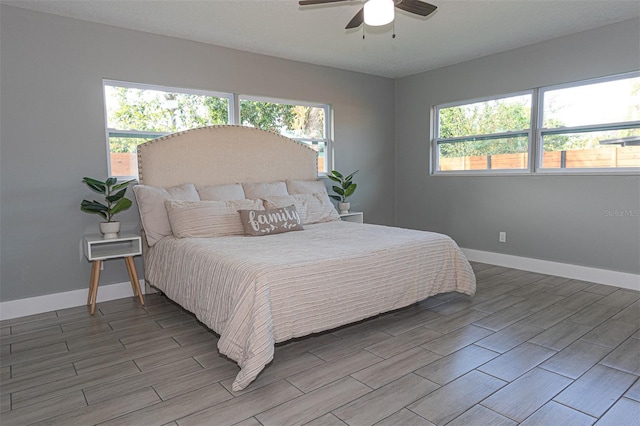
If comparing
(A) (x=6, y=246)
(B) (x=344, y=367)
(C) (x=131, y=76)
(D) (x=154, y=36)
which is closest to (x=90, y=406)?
(B) (x=344, y=367)

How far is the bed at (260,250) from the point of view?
222cm

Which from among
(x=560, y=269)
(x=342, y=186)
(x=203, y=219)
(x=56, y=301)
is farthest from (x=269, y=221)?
(x=560, y=269)

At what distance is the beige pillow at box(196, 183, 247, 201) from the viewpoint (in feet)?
12.4

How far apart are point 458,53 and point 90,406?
15.5 ft

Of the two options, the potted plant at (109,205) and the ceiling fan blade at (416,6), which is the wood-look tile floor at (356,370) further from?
the ceiling fan blade at (416,6)

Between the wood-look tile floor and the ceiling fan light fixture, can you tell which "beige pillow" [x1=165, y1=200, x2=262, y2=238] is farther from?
the ceiling fan light fixture

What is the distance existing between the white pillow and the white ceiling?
1473 mm

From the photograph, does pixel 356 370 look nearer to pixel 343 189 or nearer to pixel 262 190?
pixel 262 190

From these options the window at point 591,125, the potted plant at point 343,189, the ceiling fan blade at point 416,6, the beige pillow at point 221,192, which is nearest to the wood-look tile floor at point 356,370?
the beige pillow at point 221,192

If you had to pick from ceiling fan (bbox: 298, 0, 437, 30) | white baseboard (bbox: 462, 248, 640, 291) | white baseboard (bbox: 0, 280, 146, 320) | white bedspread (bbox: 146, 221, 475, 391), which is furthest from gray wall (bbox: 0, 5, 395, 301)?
white baseboard (bbox: 462, 248, 640, 291)

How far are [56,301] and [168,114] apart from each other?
203 centimetres

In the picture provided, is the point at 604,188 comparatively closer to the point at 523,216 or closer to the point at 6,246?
the point at 523,216

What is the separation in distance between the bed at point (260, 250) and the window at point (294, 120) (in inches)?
9.9

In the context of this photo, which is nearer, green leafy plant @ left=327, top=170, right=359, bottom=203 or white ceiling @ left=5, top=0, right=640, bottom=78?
white ceiling @ left=5, top=0, right=640, bottom=78
